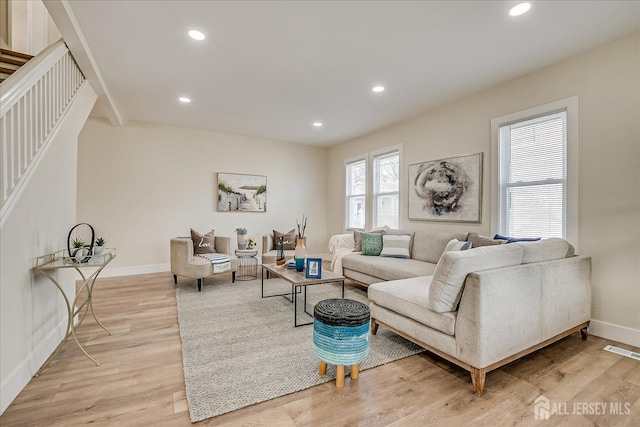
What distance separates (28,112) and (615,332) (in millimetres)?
5094

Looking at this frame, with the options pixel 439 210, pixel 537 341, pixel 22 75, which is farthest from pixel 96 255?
pixel 439 210

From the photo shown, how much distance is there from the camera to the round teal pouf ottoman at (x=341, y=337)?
5.96 ft

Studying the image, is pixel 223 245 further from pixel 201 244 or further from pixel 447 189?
pixel 447 189

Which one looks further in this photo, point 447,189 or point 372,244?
point 372,244

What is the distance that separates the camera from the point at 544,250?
231cm

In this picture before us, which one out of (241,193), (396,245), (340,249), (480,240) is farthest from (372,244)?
(241,193)

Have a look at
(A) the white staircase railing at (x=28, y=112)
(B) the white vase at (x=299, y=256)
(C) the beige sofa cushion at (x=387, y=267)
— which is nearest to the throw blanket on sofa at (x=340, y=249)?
(C) the beige sofa cushion at (x=387, y=267)

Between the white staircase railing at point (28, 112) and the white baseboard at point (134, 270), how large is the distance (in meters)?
3.11

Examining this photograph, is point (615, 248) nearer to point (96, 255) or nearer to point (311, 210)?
point (96, 255)

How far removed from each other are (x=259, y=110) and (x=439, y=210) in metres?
3.19

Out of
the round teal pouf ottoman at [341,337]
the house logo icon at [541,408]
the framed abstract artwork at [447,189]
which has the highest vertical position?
the framed abstract artwork at [447,189]

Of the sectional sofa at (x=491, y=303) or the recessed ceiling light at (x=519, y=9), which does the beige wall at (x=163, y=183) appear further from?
the recessed ceiling light at (x=519, y=9)

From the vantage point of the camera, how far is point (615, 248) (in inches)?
103

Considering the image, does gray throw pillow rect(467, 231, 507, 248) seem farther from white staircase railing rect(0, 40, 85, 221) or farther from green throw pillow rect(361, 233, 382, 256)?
white staircase railing rect(0, 40, 85, 221)
